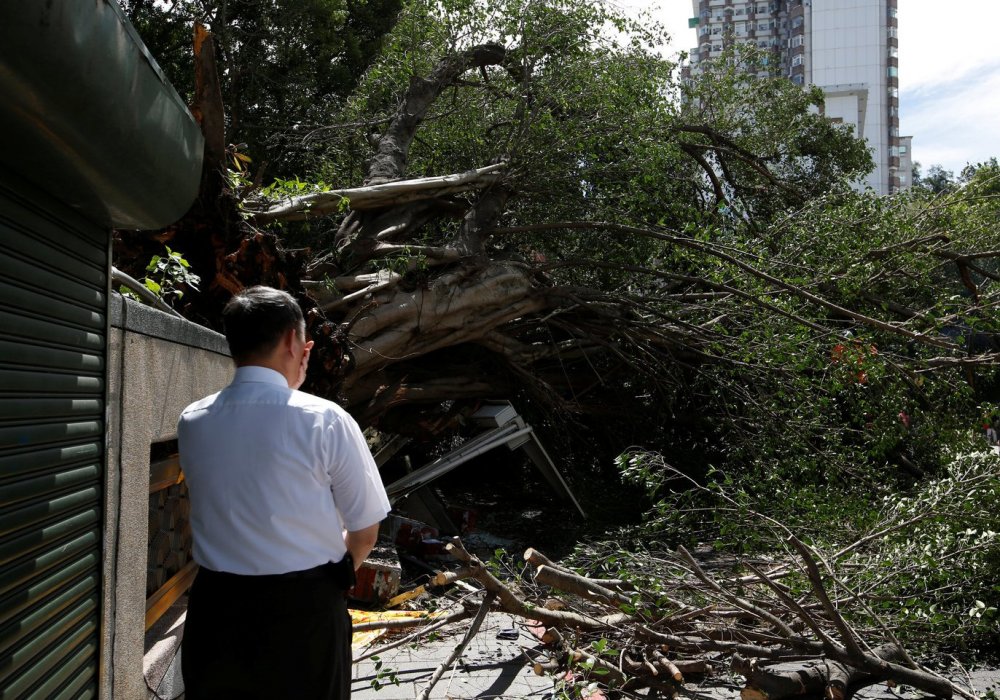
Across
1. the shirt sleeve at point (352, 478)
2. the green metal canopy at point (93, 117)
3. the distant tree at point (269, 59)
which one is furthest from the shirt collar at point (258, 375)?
the distant tree at point (269, 59)

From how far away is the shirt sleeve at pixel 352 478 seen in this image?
7.24 ft

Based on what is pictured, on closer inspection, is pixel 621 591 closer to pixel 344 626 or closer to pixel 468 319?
pixel 344 626

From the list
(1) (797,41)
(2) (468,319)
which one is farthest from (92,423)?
(1) (797,41)

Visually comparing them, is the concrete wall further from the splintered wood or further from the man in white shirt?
the splintered wood

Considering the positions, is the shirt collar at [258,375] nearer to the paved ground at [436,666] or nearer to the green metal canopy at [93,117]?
the green metal canopy at [93,117]

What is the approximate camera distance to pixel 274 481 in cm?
218

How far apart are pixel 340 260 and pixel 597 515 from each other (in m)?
4.13

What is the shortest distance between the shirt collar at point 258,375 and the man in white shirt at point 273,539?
17 mm

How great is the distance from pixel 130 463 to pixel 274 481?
44.0 inches

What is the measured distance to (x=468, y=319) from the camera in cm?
839

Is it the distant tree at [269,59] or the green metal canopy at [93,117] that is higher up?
the distant tree at [269,59]

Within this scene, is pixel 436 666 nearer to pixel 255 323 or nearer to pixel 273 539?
pixel 273 539

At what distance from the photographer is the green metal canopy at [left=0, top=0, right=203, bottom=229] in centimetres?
164

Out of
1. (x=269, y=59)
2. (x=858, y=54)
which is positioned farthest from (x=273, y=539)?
(x=858, y=54)
